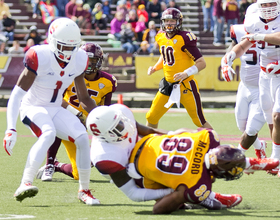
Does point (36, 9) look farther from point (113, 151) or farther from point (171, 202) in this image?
point (171, 202)

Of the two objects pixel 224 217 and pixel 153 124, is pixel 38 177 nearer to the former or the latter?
pixel 153 124

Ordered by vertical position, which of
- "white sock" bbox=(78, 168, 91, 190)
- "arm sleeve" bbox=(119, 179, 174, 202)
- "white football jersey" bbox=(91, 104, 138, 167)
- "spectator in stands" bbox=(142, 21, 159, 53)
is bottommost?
→ "spectator in stands" bbox=(142, 21, 159, 53)

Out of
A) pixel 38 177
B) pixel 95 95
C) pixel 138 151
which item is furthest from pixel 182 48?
pixel 138 151

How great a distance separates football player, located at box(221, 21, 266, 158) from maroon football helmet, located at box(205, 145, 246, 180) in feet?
7.22

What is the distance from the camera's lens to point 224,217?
4.08m

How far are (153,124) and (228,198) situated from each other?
2.92 meters

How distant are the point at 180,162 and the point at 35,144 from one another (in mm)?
1279

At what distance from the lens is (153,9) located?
57.3 ft

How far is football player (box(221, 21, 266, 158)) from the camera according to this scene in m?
6.22

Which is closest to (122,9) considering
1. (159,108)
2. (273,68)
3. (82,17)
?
(82,17)

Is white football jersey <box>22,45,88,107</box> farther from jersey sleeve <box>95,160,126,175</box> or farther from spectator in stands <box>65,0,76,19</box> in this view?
spectator in stands <box>65,0,76,19</box>

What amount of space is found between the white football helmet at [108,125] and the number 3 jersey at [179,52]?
306 centimetres

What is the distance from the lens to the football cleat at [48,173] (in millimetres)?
5703

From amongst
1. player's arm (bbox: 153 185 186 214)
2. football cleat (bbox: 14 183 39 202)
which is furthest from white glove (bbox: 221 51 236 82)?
football cleat (bbox: 14 183 39 202)
